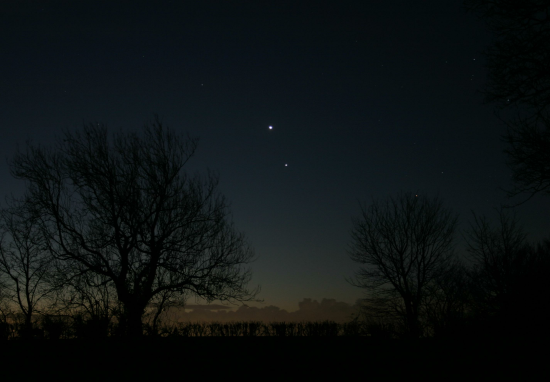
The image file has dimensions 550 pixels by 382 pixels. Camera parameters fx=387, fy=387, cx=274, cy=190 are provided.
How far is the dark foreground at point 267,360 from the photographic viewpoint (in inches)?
300

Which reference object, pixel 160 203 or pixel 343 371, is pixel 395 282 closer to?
pixel 160 203

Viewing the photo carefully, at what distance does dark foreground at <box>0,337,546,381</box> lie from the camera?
7621 mm

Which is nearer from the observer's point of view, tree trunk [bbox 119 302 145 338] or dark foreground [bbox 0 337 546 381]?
dark foreground [bbox 0 337 546 381]

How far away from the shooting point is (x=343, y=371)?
26.2 ft

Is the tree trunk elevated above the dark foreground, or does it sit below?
above

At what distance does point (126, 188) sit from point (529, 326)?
14398 mm

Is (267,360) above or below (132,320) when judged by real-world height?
below

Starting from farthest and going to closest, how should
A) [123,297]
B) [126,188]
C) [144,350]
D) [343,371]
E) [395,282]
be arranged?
[395,282], [126,188], [123,297], [144,350], [343,371]

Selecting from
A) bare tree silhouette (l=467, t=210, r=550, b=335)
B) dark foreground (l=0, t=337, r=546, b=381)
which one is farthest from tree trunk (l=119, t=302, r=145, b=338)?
bare tree silhouette (l=467, t=210, r=550, b=335)

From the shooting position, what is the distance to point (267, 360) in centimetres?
902

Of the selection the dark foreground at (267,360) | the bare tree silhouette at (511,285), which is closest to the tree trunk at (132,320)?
the dark foreground at (267,360)

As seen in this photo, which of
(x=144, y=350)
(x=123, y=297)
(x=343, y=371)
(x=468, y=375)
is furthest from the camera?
(x=123, y=297)

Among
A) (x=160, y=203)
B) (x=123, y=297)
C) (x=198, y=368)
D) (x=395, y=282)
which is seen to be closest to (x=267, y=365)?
(x=198, y=368)

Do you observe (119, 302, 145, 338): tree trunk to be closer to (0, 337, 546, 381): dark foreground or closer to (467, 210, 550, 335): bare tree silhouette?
(0, 337, 546, 381): dark foreground
